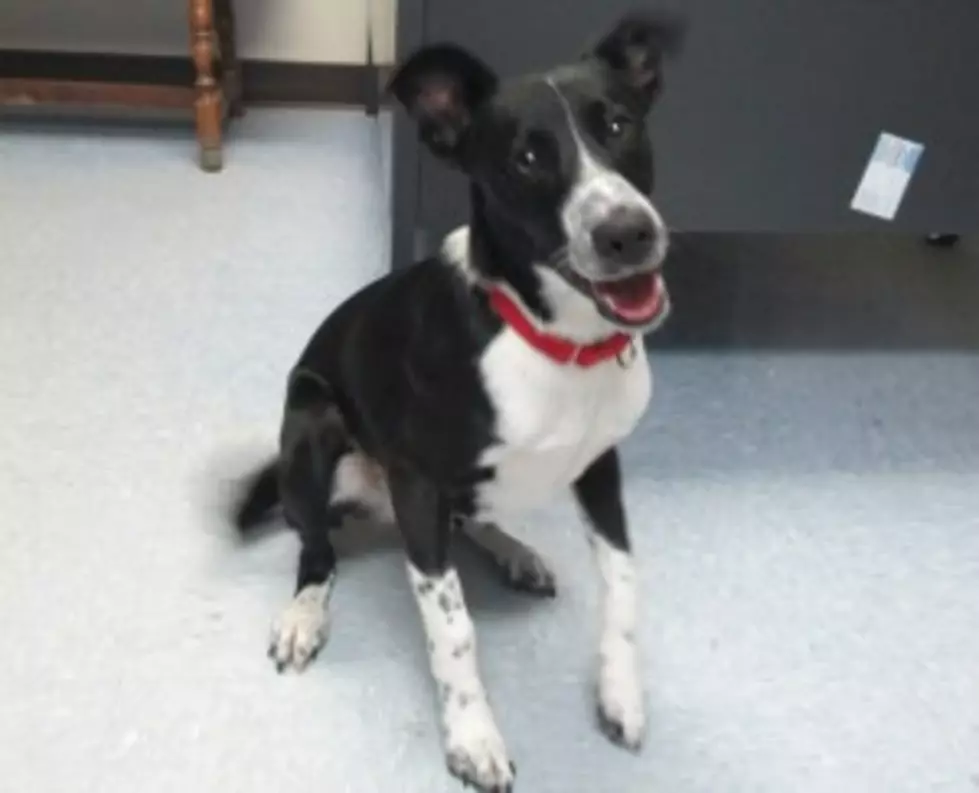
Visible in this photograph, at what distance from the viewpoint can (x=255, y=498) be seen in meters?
1.72

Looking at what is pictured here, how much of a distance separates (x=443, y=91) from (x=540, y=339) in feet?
0.81

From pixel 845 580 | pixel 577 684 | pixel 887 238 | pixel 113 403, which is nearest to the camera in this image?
pixel 577 684

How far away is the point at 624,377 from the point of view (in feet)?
4.59

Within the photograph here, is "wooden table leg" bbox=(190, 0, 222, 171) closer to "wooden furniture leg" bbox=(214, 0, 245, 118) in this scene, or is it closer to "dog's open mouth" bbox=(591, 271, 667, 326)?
"wooden furniture leg" bbox=(214, 0, 245, 118)

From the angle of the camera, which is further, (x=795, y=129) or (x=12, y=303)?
(x=12, y=303)

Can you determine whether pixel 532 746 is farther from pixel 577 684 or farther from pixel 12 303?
pixel 12 303

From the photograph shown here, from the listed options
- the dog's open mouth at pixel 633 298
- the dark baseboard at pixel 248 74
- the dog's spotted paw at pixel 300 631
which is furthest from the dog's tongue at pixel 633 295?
the dark baseboard at pixel 248 74

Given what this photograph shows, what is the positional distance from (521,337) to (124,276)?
123 cm

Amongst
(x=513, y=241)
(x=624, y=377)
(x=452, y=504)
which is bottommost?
(x=452, y=504)

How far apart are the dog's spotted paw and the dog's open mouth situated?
0.54 m

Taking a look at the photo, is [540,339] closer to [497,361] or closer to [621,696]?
[497,361]

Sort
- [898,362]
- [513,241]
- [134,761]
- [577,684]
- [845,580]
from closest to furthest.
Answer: [513,241]
[134,761]
[577,684]
[845,580]
[898,362]

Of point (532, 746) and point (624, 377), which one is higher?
point (624, 377)

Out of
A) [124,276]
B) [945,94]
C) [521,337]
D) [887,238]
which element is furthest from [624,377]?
[887,238]
